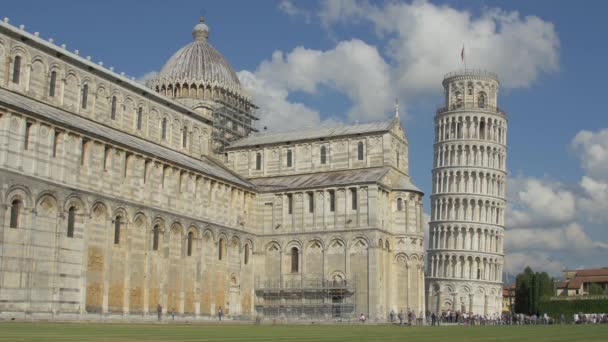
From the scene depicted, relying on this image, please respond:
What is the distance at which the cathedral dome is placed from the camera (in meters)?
70.4

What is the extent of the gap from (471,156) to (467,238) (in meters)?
10.5

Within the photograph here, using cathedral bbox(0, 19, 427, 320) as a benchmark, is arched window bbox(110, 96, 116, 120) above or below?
above

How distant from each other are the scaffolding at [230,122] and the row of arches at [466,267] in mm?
32864

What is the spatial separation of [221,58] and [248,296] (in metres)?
26.4

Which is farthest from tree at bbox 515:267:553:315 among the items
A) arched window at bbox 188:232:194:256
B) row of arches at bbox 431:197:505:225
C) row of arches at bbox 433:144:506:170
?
arched window at bbox 188:232:194:256

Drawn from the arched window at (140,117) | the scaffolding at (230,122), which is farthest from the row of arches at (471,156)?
the arched window at (140,117)

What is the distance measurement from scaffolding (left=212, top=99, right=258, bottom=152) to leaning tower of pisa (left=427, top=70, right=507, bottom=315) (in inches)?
1240

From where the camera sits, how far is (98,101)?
177ft

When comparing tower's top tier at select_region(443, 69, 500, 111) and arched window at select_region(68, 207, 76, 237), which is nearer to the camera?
arched window at select_region(68, 207, 76, 237)

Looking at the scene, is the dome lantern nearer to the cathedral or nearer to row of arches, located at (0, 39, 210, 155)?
the cathedral

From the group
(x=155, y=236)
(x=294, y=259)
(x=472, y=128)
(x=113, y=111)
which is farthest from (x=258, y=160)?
(x=472, y=128)

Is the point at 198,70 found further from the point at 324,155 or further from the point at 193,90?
the point at 324,155

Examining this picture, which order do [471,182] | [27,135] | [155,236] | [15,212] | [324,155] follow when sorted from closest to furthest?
[15,212]
[27,135]
[155,236]
[324,155]
[471,182]

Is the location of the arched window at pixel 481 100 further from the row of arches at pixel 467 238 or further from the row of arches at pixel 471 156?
the row of arches at pixel 467 238
